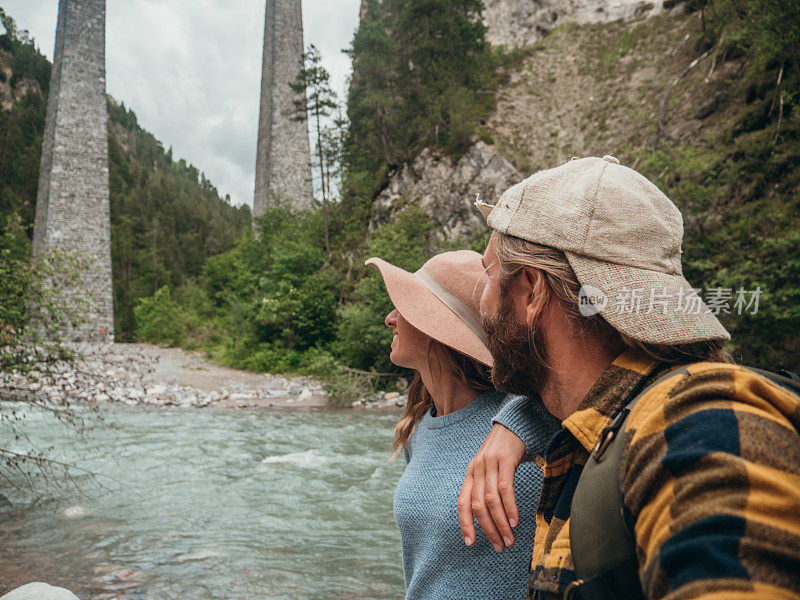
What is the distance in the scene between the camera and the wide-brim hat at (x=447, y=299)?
1.66 meters

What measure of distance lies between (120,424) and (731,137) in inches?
515

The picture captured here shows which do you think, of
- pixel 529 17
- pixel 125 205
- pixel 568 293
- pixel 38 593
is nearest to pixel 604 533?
pixel 568 293

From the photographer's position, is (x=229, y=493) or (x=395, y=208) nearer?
(x=229, y=493)

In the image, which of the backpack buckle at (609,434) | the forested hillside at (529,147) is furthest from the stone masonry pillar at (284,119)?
the backpack buckle at (609,434)

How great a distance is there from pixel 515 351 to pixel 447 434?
762 millimetres

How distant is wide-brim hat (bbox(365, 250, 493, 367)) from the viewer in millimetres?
1657

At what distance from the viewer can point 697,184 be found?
32.6ft

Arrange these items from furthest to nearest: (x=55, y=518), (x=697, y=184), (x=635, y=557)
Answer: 1. (x=697, y=184)
2. (x=55, y=518)
3. (x=635, y=557)

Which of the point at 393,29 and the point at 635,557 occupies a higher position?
the point at 393,29

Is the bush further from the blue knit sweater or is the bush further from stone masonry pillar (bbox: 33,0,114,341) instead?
the blue knit sweater

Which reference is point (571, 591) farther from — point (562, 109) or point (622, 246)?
point (562, 109)

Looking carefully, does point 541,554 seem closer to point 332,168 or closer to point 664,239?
point 664,239

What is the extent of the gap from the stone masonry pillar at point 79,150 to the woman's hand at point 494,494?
2120 cm

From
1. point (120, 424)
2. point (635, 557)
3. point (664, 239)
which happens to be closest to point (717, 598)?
point (635, 557)
